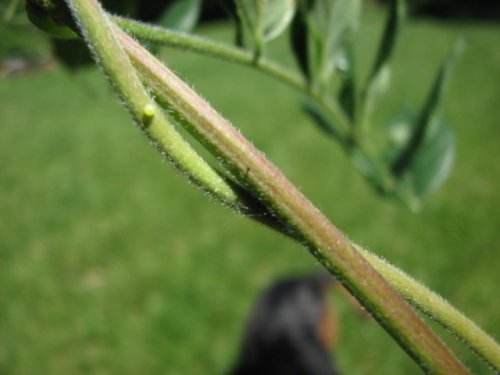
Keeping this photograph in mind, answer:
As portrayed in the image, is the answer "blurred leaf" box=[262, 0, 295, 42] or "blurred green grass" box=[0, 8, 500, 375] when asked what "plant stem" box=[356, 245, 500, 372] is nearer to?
"blurred leaf" box=[262, 0, 295, 42]

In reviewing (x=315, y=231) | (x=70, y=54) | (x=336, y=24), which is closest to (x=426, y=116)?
(x=336, y=24)

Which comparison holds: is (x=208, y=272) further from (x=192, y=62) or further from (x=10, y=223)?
(x=192, y=62)

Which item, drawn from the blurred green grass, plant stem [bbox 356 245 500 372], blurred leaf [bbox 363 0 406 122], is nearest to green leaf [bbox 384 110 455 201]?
blurred leaf [bbox 363 0 406 122]

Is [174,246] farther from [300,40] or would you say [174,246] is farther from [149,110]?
[149,110]

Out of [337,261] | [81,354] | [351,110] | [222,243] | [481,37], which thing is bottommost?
[481,37]

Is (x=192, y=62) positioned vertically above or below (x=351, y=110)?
below

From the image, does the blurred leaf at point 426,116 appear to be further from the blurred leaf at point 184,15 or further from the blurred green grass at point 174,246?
the blurred green grass at point 174,246

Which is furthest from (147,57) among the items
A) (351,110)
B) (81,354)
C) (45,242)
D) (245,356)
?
(45,242)
